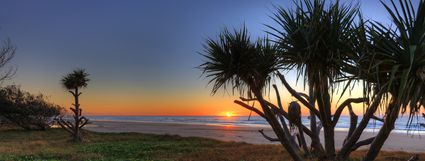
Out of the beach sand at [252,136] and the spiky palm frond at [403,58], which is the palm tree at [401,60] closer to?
the spiky palm frond at [403,58]

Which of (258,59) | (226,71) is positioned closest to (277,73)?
(258,59)

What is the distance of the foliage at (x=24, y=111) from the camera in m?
37.9

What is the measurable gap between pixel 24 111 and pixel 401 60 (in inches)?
1412

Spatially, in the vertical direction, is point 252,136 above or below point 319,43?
below

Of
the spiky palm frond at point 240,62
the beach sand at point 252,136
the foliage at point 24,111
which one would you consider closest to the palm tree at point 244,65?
the spiky palm frond at point 240,62

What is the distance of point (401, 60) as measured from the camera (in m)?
7.14

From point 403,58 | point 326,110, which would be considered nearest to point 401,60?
point 403,58

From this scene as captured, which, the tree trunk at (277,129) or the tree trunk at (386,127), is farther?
the tree trunk at (277,129)

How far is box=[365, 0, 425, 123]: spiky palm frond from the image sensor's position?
22.2 ft

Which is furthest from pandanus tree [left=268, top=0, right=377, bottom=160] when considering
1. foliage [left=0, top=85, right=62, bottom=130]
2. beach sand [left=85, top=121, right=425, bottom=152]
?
foliage [left=0, top=85, right=62, bottom=130]

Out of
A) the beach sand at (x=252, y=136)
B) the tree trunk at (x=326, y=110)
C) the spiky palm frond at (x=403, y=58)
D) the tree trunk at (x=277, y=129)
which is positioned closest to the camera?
the spiky palm frond at (x=403, y=58)

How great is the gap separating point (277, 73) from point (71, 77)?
1851 cm

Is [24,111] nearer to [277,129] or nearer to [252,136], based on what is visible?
[252,136]

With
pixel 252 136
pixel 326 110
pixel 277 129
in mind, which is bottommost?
pixel 252 136
